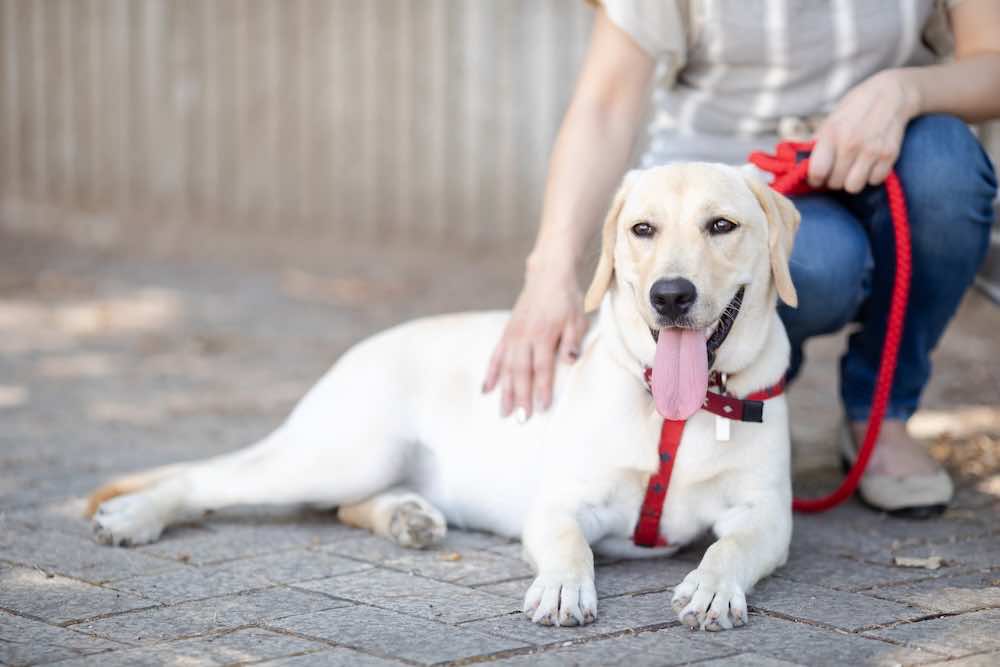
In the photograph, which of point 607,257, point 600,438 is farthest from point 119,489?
point 607,257

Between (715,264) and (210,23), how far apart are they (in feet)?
25.2

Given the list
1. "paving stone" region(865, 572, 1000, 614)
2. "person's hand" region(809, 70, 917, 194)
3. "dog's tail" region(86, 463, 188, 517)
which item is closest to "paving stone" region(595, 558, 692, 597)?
"paving stone" region(865, 572, 1000, 614)

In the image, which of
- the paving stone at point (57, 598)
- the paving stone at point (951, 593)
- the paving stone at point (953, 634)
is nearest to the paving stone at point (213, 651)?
the paving stone at point (57, 598)

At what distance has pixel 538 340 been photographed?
3.34 metres

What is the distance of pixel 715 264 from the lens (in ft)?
9.43

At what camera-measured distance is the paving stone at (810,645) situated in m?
2.40

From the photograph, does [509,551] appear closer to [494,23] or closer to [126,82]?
[494,23]

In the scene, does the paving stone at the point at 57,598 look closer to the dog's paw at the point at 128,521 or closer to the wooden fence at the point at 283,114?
the dog's paw at the point at 128,521

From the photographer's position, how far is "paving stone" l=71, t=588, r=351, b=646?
2.57 m

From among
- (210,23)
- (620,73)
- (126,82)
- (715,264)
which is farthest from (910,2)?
(126,82)

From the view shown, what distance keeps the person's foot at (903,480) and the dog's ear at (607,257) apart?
3.49 ft

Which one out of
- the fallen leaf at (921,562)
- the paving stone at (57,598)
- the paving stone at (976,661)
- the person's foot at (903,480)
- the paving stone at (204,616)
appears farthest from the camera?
the person's foot at (903,480)

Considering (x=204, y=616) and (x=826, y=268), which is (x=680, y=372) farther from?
(x=204, y=616)

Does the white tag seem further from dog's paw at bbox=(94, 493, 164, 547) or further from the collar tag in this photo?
dog's paw at bbox=(94, 493, 164, 547)
